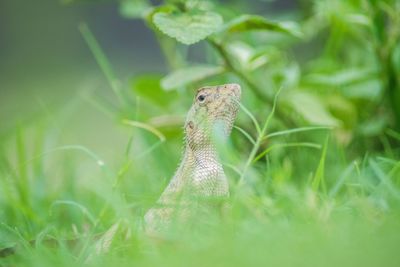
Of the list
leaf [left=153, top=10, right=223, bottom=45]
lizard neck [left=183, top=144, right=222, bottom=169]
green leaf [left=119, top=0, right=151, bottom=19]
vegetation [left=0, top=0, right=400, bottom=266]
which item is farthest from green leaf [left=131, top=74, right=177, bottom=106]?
lizard neck [left=183, top=144, right=222, bottom=169]

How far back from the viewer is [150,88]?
12.9ft

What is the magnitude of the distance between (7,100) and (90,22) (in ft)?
4.35

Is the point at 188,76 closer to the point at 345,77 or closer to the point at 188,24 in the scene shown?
the point at 188,24

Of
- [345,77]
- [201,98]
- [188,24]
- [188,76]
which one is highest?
[188,24]

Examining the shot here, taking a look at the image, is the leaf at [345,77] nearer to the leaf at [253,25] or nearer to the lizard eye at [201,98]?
the leaf at [253,25]

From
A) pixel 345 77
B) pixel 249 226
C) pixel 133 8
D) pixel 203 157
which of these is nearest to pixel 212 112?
pixel 203 157

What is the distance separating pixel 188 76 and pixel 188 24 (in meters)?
0.43

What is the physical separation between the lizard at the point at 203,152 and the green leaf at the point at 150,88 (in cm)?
99

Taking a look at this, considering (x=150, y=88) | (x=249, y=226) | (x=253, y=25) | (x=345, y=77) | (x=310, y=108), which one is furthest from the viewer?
(x=150, y=88)

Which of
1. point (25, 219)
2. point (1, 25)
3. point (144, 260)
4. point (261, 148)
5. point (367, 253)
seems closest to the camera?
point (367, 253)

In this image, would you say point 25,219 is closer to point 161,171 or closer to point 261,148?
point 161,171

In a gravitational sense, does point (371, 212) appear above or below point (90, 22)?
above

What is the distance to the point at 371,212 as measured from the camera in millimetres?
2318

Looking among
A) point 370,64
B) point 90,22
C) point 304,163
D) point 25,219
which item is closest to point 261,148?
point 304,163
